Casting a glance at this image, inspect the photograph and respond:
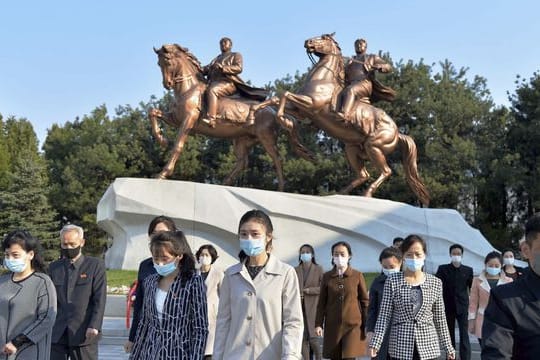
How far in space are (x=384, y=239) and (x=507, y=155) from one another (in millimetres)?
13634

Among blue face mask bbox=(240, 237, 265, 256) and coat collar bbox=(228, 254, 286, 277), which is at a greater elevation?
blue face mask bbox=(240, 237, 265, 256)

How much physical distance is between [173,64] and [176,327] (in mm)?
10823

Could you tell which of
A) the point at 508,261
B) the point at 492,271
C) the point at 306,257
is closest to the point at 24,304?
the point at 306,257

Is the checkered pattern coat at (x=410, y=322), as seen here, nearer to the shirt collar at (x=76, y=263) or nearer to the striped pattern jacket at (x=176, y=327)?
the striped pattern jacket at (x=176, y=327)

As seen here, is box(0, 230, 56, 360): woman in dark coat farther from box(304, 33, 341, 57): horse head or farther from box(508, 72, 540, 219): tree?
box(508, 72, 540, 219): tree

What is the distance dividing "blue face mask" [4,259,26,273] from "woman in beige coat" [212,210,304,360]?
134cm

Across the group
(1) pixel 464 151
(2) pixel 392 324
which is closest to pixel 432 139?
(1) pixel 464 151

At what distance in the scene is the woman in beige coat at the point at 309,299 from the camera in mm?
6727

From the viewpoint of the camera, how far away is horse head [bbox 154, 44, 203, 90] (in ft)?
44.1

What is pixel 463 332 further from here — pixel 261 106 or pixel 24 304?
pixel 261 106

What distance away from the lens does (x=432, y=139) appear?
27141 mm

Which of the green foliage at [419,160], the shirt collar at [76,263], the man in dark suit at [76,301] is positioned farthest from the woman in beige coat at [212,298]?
the green foliage at [419,160]

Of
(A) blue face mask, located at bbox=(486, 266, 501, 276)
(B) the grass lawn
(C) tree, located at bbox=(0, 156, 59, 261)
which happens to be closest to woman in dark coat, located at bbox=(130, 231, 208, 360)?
(A) blue face mask, located at bbox=(486, 266, 501, 276)

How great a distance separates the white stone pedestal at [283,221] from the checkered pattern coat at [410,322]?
965 centimetres
